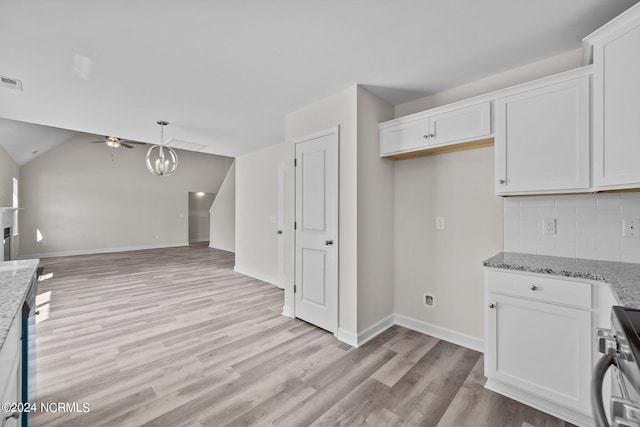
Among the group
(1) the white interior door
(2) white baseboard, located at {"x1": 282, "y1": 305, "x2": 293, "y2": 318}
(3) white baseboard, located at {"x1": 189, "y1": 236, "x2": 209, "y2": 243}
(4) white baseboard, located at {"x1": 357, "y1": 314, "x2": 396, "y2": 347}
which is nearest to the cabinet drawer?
(4) white baseboard, located at {"x1": 357, "y1": 314, "x2": 396, "y2": 347}

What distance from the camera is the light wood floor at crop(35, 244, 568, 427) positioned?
1706 millimetres

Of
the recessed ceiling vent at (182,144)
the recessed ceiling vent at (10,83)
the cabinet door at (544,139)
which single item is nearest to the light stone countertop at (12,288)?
the recessed ceiling vent at (10,83)

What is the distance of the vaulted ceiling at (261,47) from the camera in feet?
5.39

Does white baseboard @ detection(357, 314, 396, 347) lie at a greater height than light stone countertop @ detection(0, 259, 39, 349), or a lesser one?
lesser

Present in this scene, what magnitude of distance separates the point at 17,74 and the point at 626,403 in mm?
4318

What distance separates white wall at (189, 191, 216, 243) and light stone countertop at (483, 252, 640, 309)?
1065cm

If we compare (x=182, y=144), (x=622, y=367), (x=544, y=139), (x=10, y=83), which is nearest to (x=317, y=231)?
(x=544, y=139)

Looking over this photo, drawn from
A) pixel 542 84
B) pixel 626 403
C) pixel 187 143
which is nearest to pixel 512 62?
pixel 542 84

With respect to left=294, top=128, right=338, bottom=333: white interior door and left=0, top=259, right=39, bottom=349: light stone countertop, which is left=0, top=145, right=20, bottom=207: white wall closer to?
left=0, top=259, right=39, bottom=349: light stone countertop

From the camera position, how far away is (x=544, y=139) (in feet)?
6.21

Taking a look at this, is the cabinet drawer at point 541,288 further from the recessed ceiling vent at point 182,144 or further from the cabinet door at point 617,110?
the recessed ceiling vent at point 182,144

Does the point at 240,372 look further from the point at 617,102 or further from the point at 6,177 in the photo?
the point at 6,177

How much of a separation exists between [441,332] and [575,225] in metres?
1.48

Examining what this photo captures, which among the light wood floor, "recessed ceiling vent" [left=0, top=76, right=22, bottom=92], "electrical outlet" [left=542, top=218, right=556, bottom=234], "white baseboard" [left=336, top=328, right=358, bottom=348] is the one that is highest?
"recessed ceiling vent" [left=0, top=76, right=22, bottom=92]
